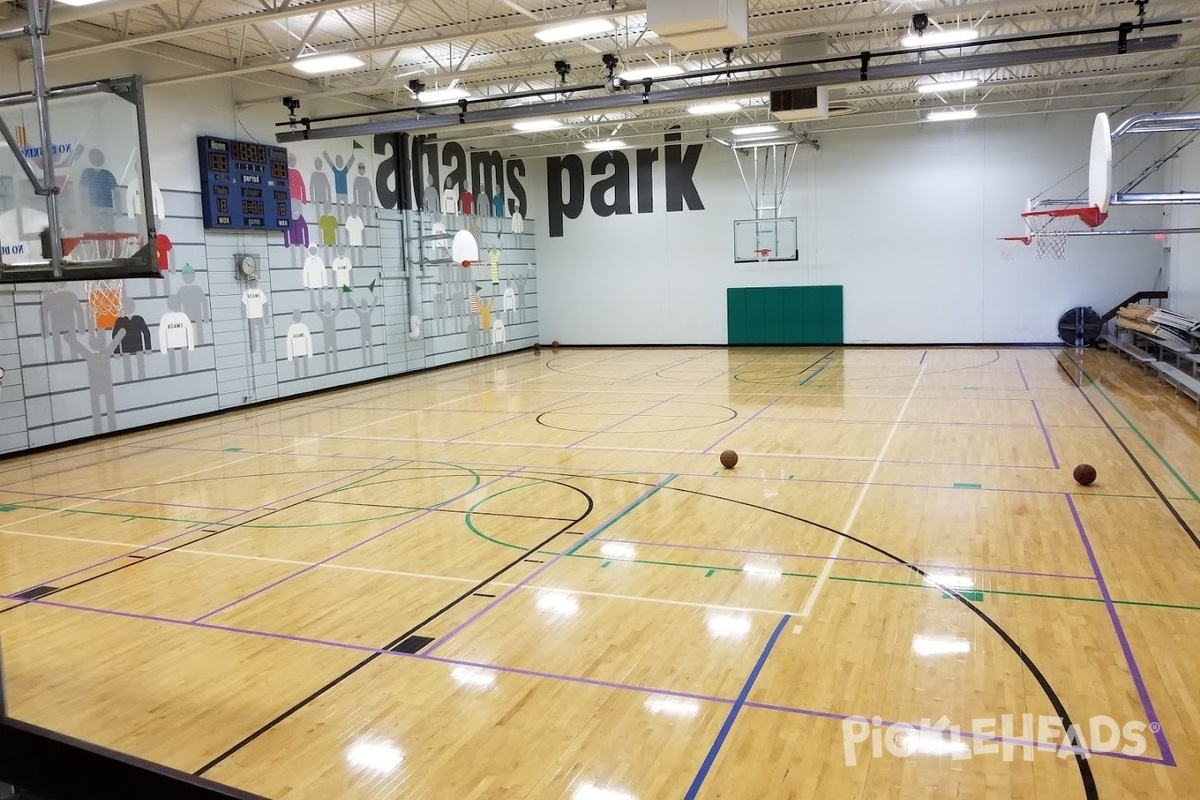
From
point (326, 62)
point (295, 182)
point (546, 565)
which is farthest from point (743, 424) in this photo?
point (295, 182)

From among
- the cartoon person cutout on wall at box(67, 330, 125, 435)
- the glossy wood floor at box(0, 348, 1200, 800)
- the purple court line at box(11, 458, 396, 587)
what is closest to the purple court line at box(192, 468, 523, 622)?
the glossy wood floor at box(0, 348, 1200, 800)

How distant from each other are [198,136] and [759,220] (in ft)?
42.3

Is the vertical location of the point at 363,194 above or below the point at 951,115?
below

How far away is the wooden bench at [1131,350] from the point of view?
15.5 m

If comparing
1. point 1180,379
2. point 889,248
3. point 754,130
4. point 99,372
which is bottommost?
point 1180,379

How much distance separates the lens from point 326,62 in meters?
12.8

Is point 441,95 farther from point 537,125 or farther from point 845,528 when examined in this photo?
point 845,528

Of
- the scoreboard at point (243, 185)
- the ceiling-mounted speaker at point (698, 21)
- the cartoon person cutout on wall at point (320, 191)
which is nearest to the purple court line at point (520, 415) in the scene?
the ceiling-mounted speaker at point (698, 21)

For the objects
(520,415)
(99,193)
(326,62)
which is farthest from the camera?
(520,415)

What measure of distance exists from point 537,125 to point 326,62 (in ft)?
22.5

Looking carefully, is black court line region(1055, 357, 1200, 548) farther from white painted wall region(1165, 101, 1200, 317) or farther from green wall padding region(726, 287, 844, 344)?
green wall padding region(726, 287, 844, 344)

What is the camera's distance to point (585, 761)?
3783 mm

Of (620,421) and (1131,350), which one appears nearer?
(620,421)

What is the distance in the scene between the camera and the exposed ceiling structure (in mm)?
11680
